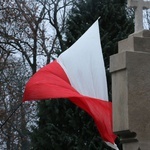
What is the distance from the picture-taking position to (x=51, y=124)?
12414mm

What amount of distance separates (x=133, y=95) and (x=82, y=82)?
2085 mm

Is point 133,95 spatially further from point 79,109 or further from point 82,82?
point 79,109

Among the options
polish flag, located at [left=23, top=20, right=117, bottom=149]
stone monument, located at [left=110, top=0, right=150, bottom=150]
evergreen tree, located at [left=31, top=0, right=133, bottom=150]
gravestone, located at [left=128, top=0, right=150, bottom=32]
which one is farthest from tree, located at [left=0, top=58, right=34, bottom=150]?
stone monument, located at [left=110, top=0, right=150, bottom=150]

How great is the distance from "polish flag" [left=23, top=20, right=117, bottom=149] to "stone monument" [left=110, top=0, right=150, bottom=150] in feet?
3.28

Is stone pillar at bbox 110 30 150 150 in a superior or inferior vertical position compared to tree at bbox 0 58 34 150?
inferior

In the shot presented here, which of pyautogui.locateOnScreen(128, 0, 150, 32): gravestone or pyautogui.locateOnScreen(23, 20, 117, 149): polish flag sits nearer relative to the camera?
pyautogui.locateOnScreen(128, 0, 150, 32): gravestone

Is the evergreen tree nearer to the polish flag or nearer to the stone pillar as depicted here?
the polish flag

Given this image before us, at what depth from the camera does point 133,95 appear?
7453mm

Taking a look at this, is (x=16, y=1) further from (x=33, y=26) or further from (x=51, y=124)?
(x=51, y=124)

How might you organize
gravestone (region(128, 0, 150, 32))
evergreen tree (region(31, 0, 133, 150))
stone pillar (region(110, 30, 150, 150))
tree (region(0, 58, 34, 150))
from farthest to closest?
tree (region(0, 58, 34, 150)), evergreen tree (region(31, 0, 133, 150)), gravestone (region(128, 0, 150, 32)), stone pillar (region(110, 30, 150, 150))

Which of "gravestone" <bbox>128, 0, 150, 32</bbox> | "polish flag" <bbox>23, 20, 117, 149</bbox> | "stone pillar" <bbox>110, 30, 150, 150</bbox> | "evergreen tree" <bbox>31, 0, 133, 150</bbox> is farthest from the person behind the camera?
"evergreen tree" <bbox>31, 0, 133, 150</bbox>

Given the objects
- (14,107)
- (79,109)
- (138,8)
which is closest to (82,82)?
(138,8)

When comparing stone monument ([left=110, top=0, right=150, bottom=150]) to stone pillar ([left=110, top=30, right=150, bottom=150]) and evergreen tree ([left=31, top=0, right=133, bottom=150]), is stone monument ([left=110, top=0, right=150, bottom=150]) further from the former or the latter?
evergreen tree ([left=31, top=0, right=133, bottom=150])

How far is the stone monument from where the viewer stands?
7.43 meters
